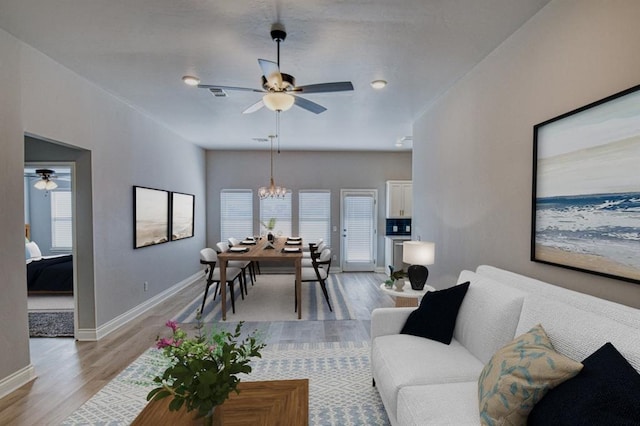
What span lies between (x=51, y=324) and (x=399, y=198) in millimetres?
6450

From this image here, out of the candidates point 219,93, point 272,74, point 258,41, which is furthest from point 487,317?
point 219,93

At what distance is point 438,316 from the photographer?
2.23 m

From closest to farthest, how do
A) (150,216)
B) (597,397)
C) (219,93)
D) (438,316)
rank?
(597,397) → (438,316) → (219,93) → (150,216)

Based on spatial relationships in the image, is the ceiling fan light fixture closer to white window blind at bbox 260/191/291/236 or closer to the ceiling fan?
the ceiling fan

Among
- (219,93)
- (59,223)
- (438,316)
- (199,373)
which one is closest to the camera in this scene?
(199,373)

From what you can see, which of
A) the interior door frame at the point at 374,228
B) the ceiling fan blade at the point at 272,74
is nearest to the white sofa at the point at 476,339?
the ceiling fan blade at the point at 272,74

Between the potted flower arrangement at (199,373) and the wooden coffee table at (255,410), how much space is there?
0.50ft

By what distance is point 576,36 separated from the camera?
1.82 meters

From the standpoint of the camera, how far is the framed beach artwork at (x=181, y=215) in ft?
17.6

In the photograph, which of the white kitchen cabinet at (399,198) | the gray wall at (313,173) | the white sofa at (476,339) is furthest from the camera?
the gray wall at (313,173)

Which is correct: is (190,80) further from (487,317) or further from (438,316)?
(487,317)

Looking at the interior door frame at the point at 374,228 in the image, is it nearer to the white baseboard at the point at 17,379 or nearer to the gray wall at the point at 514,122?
the gray wall at the point at 514,122

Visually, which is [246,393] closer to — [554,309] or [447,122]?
[554,309]

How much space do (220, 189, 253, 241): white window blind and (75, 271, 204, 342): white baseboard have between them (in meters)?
1.81
